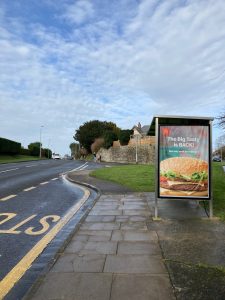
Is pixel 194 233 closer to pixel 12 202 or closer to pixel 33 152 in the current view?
pixel 12 202

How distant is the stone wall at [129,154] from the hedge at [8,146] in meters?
16.2

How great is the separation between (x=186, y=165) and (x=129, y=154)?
174 feet

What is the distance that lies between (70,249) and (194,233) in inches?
92.8

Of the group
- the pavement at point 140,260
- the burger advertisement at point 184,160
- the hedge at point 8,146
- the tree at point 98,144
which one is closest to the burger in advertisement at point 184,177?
the burger advertisement at point 184,160

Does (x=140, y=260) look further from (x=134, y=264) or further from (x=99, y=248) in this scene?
(x=99, y=248)

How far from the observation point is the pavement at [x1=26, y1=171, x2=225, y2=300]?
13.8 feet

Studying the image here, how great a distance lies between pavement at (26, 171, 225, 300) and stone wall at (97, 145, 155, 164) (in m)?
48.1

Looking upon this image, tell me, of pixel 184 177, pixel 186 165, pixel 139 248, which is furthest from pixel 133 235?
pixel 186 165

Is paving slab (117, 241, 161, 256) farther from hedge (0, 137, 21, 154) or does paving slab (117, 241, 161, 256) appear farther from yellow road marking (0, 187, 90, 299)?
hedge (0, 137, 21, 154)

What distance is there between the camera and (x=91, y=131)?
86188 millimetres

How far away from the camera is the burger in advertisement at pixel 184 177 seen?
8.59 meters

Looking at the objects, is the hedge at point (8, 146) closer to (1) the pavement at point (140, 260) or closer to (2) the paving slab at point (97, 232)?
(1) the pavement at point (140, 260)

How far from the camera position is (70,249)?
5.96 meters

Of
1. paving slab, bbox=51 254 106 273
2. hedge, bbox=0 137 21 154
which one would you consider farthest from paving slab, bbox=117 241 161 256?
hedge, bbox=0 137 21 154
